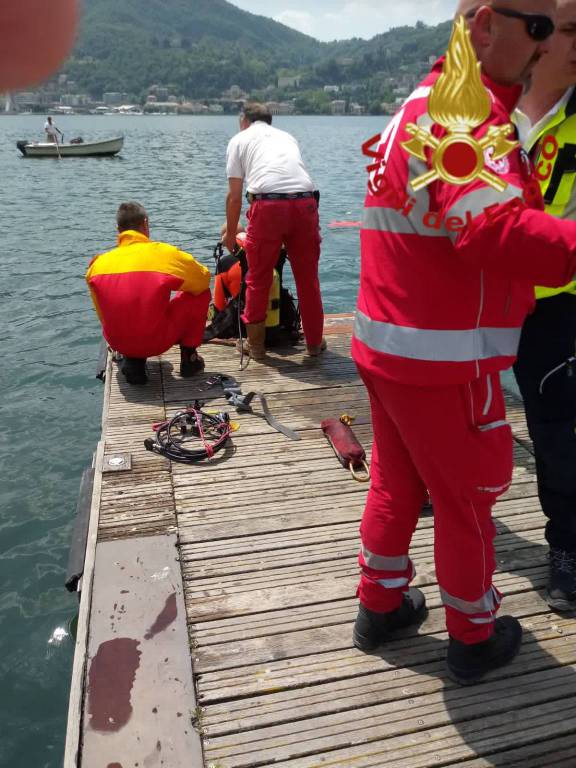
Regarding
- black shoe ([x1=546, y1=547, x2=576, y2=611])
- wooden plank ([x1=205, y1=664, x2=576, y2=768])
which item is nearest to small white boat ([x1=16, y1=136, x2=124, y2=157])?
black shoe ([x1=546, y1=547, x2=576, y2=611])

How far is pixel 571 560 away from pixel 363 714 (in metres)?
1.13

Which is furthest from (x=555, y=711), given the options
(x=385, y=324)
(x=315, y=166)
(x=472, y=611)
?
(x=315, y=166)

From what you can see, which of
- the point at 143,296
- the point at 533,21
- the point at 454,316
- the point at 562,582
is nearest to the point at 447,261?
the point at 454,316

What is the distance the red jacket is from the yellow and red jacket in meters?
3.01

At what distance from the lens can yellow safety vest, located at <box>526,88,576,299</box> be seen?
237 cm

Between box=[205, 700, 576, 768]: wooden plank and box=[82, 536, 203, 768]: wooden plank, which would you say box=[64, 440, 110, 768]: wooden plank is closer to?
box=[82, 536, 203, 768]: wooden plank

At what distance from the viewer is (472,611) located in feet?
7.62

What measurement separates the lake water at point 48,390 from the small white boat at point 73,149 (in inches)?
430

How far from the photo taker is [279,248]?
528cm

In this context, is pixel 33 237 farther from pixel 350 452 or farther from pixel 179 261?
pixel 350 452

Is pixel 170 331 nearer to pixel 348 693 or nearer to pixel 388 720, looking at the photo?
pixel 348 693

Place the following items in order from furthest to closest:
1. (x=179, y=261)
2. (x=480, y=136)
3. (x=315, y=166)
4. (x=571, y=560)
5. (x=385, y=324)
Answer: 1. (x=315, y=166)
2. (x=179, y=261)
3. (x=571, y=560)
4. (x=385, y=324)
5. (x=480, y=136)

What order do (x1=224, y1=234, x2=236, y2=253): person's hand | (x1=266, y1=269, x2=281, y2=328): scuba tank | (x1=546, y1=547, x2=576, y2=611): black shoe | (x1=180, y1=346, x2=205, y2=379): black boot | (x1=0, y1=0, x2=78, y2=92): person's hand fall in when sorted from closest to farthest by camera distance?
(x1=0, y1=0, x2=78, y2=92): person's hand
(x1=546, y1=547, x2=576, y2=611): black shoe
(x1=180, y1=346, x2=205, y2=379): black boot
(x1=266, y1=269, x2=281, y2=328): scuba tank
(x1=224, y1=234, x2=236, y2=253): person's hand

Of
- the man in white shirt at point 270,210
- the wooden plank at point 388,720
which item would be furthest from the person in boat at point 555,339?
the man in white shirt at point 270,210
